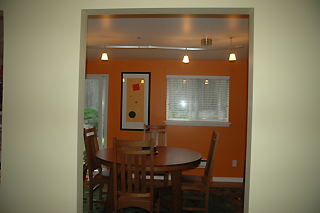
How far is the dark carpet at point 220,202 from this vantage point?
123 inches

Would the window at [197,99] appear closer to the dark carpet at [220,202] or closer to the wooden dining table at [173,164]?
the dark carpet at [220,202]

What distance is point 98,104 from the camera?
4699mm

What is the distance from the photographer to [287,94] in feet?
4.93

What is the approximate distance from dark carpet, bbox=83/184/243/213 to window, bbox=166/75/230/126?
1346mm

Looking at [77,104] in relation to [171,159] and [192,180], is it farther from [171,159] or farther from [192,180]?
[192,180]

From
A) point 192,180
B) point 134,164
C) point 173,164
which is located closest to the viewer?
point 134,164

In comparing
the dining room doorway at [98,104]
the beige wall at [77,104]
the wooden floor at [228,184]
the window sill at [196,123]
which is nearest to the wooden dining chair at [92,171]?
the beige wall at [77,104]

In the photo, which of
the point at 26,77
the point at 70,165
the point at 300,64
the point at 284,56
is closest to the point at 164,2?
the point at 284,56

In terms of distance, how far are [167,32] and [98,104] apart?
2.47 m

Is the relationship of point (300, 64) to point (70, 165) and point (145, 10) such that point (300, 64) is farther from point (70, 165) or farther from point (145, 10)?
point (70, 165)

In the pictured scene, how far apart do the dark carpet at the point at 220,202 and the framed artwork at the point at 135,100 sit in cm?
144

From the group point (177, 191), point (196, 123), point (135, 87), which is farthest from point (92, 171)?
point (196, 123)

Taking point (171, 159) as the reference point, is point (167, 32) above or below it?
above

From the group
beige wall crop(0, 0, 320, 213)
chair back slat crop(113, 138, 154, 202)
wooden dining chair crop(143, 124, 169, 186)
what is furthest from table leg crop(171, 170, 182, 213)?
beige wall crop(0, 0, 320, 213)
